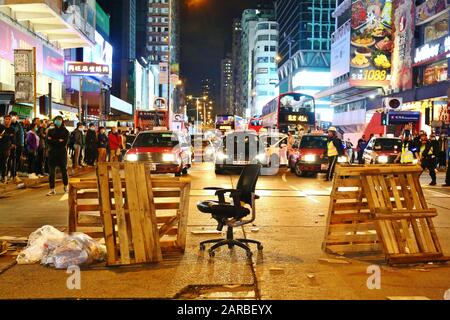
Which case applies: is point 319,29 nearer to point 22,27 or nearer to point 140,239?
point 22,27

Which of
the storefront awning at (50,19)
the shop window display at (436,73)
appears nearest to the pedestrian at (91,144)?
the storefront awning at (50,19)

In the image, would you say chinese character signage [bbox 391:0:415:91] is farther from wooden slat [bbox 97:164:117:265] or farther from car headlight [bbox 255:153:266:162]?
wooden slat [bbox 97:164:117:265]

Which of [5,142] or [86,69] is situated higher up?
[86,69]

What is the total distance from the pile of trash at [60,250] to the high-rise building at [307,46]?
92.8m

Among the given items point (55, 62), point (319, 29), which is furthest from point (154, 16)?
point (55, 62)

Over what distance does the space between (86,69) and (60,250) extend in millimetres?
27842

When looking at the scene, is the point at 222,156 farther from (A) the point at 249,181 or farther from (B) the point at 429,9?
(B) the point at 429,9

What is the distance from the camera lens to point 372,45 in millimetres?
52281

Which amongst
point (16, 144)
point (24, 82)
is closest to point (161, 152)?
point (16, 144)

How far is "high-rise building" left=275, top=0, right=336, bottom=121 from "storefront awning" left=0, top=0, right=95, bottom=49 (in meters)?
68.4

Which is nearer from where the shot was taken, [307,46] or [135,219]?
[135,219]

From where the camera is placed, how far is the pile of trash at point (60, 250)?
637cm

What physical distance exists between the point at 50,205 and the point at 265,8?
17569cm

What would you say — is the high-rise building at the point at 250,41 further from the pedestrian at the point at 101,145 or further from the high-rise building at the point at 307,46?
the pedestrian at the point at 101,145
